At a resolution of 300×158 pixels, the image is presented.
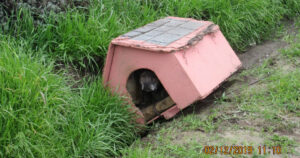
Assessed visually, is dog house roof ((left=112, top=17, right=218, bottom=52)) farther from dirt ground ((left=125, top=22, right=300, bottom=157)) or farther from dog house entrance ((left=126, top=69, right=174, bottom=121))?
dirt ground ((left=125, top=22, right=300, bottom=157))

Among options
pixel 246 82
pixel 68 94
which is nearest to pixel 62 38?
pixel 68 94

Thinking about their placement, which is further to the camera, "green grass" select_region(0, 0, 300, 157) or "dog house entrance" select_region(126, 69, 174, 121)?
"dog house entrance" select_region(126, 69, 174, 121)

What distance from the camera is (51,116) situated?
272 cm

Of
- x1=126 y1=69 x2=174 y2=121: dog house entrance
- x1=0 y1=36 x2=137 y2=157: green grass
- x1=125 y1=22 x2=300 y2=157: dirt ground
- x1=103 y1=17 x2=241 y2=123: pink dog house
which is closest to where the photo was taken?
x1=0 y1=36 x2=137 y2=157: green grass

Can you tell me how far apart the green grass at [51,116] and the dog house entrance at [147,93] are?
0.79 ft

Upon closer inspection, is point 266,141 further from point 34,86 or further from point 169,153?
point 34,86

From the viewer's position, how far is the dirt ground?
2725mm

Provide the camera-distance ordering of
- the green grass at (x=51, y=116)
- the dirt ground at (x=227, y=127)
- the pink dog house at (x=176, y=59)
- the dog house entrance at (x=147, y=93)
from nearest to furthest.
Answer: the green grass at (x=51, y=116) → the dirt ground at (x=227, y=127) → the pink dog house at (x=176, y=59) → the dog house entrance at (x=147, y=93)

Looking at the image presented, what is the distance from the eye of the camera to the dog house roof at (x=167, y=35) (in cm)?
316

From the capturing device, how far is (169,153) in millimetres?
2758
